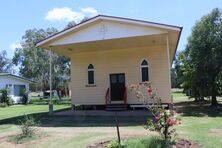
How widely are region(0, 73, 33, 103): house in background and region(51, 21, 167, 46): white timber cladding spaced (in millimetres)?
16520

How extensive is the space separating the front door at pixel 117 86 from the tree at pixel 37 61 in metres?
24.5

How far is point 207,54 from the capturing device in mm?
20875

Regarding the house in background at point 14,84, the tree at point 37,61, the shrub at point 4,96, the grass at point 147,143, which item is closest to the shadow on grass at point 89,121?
the grass at point 147,143

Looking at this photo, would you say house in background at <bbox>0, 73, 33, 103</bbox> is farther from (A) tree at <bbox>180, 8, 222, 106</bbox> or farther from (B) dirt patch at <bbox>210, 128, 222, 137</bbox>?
(B) dirt patch at <bbox>210, 128, 222, 137</bbox>

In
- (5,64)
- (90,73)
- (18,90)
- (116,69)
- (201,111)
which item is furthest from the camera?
(5,64)

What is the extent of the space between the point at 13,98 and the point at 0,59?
182 ft

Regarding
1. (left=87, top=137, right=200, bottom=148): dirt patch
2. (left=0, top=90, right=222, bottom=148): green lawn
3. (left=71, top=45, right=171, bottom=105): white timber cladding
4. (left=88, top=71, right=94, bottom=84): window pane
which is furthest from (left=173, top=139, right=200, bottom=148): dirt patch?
(left=88, top=71, right=94, bottom=84): window pane

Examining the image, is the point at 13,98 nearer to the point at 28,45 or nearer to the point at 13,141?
the point at 28,45

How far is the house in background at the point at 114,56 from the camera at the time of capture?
636 inches

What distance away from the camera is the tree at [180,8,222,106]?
2047 centimetres

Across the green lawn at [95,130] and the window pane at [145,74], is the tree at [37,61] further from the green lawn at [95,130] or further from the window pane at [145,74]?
the green lawn at [95,130]

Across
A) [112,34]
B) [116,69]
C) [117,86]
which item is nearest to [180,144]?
[112,34]

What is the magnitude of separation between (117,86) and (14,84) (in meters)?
17.7

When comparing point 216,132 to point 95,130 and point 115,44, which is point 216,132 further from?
point 115,44
